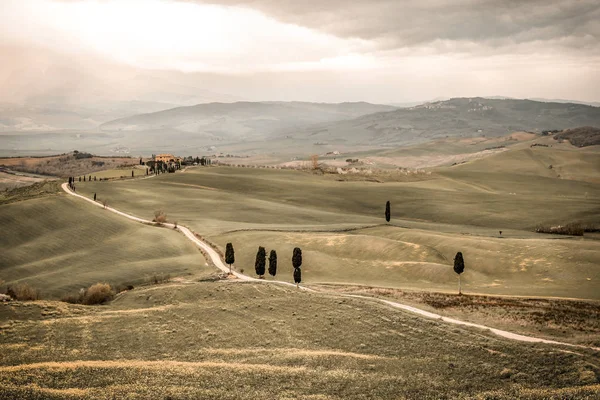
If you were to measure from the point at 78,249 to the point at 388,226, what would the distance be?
59.9 m

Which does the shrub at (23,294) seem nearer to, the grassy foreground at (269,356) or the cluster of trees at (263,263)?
the grassy foreground at (269,356)

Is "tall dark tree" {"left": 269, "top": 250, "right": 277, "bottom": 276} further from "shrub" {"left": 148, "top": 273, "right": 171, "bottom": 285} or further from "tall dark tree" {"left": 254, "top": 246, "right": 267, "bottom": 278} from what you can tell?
"shrub" {"left": 148, "top": 273, "right": 171, "bottom": 285}

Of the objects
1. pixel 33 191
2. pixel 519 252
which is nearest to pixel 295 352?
pixel 519 252

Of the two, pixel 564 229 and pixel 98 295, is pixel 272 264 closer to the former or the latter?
pixel 98 295

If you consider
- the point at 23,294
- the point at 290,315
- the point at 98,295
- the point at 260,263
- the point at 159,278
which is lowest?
the point at 159,278

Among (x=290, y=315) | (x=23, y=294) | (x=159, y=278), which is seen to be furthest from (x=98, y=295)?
(x=290, y=315)

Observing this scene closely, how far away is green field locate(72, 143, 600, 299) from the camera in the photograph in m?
69.8

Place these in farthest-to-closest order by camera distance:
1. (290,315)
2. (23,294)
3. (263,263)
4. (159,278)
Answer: (263,263), (159,278), (23,294), (290,315)

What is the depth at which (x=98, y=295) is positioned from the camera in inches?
2233

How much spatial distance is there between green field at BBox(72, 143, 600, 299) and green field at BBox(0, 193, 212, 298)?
33.0ft

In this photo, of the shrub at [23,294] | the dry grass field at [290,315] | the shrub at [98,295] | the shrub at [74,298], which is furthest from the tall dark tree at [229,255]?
the shrub at [23,294]

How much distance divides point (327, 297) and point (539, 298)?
2167 cm

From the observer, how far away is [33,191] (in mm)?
144625

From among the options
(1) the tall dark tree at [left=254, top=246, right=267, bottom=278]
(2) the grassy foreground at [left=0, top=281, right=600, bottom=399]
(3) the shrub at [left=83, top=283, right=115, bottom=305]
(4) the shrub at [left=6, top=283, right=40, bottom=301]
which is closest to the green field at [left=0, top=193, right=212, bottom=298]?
(4) the shrub at [left=6, top=283, right=40, bottom=301]
